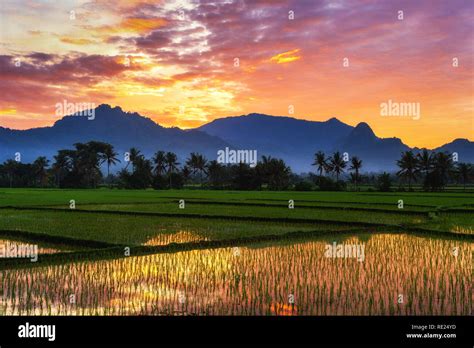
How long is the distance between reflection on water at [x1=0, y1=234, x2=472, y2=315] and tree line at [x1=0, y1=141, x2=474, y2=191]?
44.3 metres

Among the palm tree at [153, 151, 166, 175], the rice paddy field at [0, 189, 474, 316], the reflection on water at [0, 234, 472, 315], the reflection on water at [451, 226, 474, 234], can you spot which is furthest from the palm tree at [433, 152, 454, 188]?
the reflection on water at [0, 234, 472, 315]

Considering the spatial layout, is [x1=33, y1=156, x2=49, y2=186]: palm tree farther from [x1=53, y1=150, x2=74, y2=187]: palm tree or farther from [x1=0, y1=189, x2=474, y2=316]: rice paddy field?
[x1=0, y1=189, x2=474, y2=316]: rice paddy field

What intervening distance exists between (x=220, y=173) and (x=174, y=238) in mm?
54051

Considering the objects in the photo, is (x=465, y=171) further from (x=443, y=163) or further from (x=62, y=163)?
(x=62, y=163)

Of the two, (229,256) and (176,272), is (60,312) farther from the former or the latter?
(229,256)

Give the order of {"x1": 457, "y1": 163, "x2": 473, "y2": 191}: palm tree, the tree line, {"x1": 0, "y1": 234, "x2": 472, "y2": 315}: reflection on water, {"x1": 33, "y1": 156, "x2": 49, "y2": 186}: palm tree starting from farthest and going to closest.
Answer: {"x1": 33, "y1": 156, "x2": 49, "y2": 186}: palm tree
{"x1": 457, "y1": 163, "x2": 473, "y2": 191}: palm tree
the tree line
{"x1": 0, "y1": 234, "x2": 472, "y2": 315}: reflection on water

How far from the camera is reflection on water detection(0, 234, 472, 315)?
25.1 ft

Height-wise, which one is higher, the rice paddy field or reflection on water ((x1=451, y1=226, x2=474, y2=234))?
reflection on water ((x1=451, y1=226, x2=474, y2=234))

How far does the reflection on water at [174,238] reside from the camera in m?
14.2

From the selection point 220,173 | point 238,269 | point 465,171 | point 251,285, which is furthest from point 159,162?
point 251,285

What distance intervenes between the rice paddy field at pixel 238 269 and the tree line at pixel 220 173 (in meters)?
39.3

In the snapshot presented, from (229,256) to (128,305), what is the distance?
15.7 ft

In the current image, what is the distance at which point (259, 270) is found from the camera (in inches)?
414
